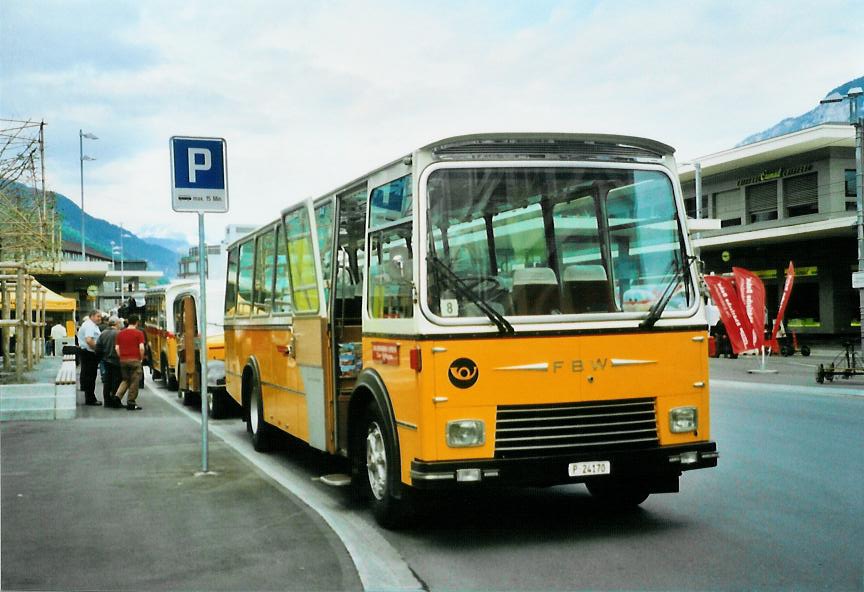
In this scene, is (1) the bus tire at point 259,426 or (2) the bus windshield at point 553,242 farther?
(1) the bus tire at point 259,426

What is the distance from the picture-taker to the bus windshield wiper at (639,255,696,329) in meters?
6.88

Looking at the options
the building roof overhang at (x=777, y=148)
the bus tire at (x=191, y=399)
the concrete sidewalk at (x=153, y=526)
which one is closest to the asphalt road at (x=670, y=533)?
the concrete sidewalk at (x=153, y=526)

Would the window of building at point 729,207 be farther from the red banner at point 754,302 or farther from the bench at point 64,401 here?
the bench at point 64,401

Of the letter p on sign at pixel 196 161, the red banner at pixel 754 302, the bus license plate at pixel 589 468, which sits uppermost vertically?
the letter p on sign at pixel 196 161

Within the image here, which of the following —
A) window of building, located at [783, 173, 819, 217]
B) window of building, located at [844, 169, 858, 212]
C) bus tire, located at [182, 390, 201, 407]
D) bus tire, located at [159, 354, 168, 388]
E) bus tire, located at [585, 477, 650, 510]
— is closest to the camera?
bus tire, located at [585, 477, 650, 510]

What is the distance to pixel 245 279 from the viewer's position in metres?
13.2

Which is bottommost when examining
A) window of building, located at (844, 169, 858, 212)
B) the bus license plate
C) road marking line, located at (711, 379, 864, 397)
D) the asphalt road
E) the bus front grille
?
road marking line, located at (711, 379, 864, 397)

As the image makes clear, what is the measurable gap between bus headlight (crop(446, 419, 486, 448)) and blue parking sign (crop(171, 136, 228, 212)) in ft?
14.6

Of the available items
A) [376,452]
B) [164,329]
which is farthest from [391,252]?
[164,329]

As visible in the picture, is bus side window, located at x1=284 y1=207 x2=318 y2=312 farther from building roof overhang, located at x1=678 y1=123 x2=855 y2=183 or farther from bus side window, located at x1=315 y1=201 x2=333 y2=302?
building roof overhang, located at x1=678 y1=123 x2=855 y2=183

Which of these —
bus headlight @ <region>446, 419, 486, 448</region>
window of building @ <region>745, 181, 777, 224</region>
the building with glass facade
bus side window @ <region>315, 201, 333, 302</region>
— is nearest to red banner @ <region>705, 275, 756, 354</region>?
the building with glass facade

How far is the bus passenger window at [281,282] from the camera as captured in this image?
1037 centimetres

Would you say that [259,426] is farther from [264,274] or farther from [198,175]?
[198,175]

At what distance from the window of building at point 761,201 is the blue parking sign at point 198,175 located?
35.9 m
